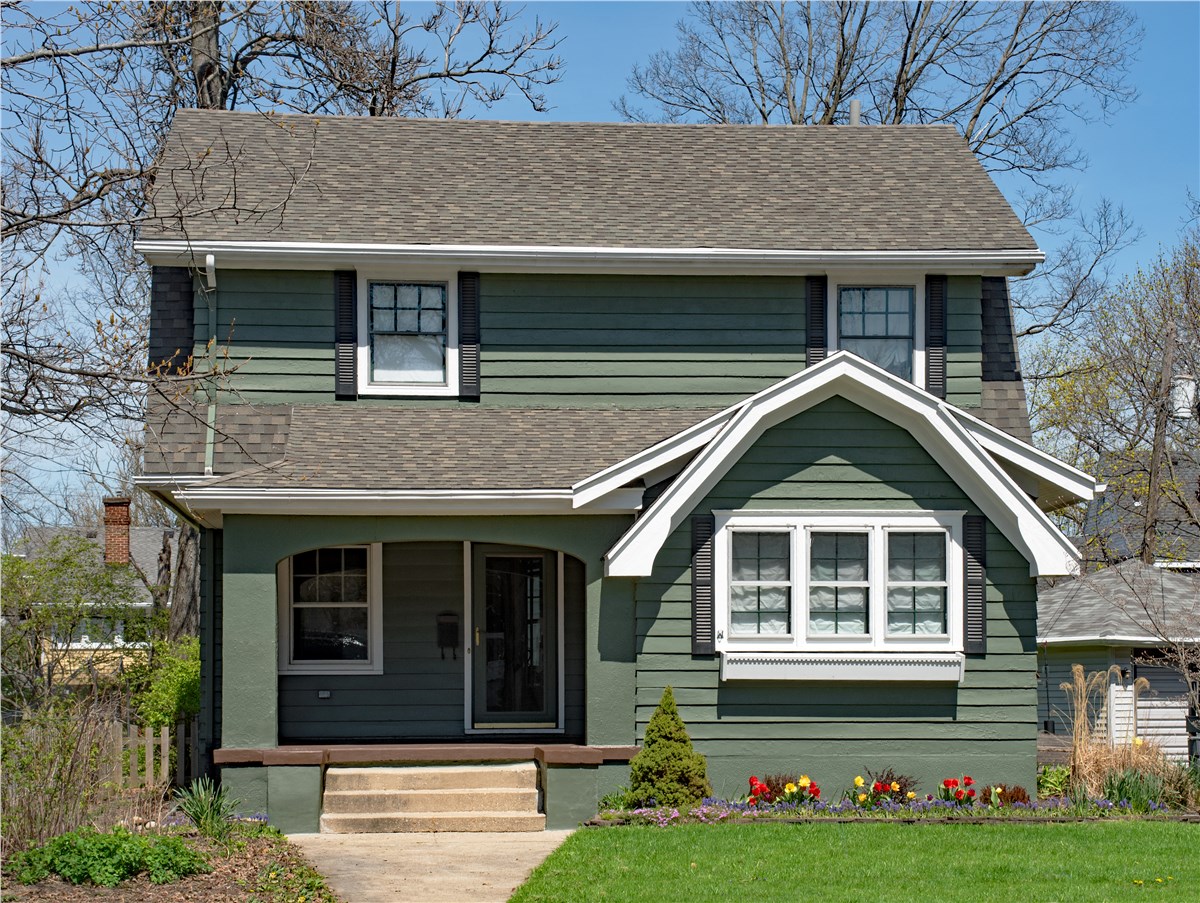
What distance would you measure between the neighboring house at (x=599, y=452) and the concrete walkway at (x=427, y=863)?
2.30 feet

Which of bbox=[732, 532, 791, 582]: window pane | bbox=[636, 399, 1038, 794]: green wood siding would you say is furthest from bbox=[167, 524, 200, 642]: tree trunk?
bbox=[732, 532, 791, 582]: window pane

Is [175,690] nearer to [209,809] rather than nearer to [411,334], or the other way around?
[411,334]

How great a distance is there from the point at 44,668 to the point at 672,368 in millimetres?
13455

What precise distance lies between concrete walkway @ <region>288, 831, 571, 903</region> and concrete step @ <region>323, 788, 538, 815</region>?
13.6 inches

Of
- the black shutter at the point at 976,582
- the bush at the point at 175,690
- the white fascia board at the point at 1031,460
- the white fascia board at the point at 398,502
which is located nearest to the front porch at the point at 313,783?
the white fascia board at the point at 398,502

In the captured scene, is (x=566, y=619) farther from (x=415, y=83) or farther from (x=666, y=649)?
(x=415, y=83)

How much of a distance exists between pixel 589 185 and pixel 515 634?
5366 millimetres

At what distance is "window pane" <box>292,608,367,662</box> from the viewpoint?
14461mm

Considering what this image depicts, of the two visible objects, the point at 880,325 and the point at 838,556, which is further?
the point at 880,325

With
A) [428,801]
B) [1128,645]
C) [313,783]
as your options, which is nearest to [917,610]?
[428,801]

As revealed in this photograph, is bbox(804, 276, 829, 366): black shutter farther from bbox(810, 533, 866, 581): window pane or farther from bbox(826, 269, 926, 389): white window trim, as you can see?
bbox(810, 533, 866, 581): window pane

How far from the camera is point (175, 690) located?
1788 centimetres

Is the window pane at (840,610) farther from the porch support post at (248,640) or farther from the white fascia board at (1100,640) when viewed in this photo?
the white fascia board at (1100,640)

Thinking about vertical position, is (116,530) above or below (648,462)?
below
